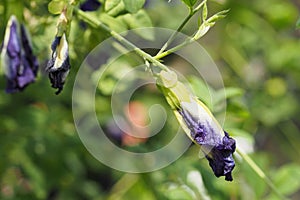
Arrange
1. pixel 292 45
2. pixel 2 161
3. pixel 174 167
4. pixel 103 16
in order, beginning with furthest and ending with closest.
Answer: pixel 292 45
pixel 2 161
pixel 174 167
pixel 103 16

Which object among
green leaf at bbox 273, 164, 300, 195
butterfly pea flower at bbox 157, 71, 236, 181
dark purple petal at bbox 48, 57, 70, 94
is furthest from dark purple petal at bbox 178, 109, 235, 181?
green leaf at bbox 273, 164, 300, 195

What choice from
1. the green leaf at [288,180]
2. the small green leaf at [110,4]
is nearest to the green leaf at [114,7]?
the small green leaf at [110,4]

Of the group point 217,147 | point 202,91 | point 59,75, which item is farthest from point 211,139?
point 202,91

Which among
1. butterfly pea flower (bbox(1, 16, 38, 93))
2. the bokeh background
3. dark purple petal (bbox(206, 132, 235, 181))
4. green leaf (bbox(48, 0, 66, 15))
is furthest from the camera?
the bokeh background

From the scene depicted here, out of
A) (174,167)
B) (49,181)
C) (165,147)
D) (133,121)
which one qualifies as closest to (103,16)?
(174,167)

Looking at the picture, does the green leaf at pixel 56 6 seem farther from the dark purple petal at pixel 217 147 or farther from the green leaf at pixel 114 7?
the dark purple petal at pixel 217 147

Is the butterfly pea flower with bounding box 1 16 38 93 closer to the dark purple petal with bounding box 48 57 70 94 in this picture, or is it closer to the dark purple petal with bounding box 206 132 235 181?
the dark purple petal with bounding box 48 57 70 94

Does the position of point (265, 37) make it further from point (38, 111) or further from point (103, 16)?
point (103, 16)
